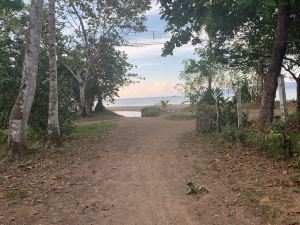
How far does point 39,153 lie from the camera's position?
41.9 feet

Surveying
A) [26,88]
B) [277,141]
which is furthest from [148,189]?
[26,88]

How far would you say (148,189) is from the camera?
27.1 ft

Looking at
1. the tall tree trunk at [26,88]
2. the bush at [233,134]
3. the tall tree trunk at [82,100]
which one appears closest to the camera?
the bush at [233,134]

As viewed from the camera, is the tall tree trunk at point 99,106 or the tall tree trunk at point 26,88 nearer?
the tall tree trunk at point 26,88

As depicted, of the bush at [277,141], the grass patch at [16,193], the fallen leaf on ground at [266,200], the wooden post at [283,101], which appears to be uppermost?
the wooden post at [283,101]

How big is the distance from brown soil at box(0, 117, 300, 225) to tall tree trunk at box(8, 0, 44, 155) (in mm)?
986

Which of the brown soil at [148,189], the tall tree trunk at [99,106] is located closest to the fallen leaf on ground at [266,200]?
the brown soil at [148,189]

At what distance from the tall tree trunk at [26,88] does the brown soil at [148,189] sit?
986 millimetres

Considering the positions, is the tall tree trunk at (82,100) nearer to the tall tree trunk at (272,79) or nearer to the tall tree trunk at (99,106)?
the tall tree trunk at (99,106)

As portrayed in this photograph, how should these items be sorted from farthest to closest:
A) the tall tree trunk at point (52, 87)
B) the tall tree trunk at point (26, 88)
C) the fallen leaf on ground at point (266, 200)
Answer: the tall tree trunk at point (52, 87)
the tall tree trunk at point (26, 88)
the fallen leaf on ground at point (266, 200)

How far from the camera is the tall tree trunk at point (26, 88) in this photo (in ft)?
40.3

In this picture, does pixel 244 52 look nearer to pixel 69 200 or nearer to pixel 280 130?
pixel 280 130

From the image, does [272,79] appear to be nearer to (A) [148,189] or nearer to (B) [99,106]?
(A) [148,189]

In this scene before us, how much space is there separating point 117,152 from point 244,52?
726 cm
